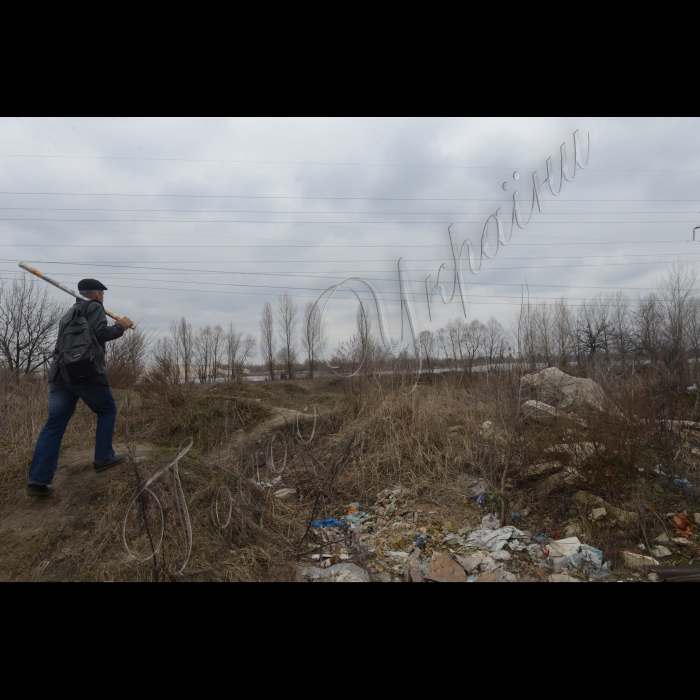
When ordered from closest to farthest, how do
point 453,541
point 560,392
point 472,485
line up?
point 453,541 < point 472,485 < point 560,392

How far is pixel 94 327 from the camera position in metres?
4.07

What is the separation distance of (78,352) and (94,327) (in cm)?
30

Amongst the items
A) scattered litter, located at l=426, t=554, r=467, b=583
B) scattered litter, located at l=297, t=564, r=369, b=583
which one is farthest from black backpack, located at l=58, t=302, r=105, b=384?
scattered litter, located at l=426, t=554, r=467, b=583

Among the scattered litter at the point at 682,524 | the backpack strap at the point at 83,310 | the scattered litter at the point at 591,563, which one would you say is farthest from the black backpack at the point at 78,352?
the scattered litter at the point at 682,524

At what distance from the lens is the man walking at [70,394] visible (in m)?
4.02

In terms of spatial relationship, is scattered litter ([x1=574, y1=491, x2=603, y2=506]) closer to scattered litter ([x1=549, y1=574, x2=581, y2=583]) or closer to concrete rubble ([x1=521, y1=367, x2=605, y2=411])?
scattered litter ([x1=549, y1=574, x2=581, y2=583])

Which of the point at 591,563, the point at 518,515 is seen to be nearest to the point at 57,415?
the point at 518,515

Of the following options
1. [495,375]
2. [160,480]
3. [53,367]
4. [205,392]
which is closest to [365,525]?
[160,480]

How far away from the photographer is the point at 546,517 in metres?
4.95

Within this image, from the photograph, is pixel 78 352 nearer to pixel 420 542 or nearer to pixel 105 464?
pixel 105 464

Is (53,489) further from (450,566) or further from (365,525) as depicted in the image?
(450,566)

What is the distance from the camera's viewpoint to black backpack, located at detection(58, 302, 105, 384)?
3.89 m

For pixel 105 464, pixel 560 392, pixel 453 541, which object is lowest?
pixel 453 541
